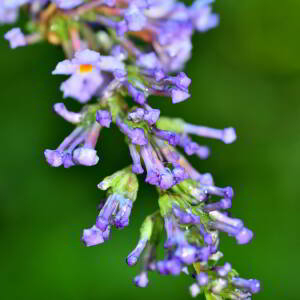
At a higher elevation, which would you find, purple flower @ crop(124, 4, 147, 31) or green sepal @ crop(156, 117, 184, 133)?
purple flower @ crop(124, 4, 147, 31)

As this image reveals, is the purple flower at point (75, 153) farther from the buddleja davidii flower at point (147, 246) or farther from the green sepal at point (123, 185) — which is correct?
the buddleja davidii flower at point (147, 246)

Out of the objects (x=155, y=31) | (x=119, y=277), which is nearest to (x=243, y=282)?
(x=155, y=31)

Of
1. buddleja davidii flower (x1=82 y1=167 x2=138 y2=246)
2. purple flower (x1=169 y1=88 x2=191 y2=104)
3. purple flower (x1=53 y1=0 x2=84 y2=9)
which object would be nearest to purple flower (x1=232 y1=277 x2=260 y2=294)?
buddleja davidii flower (x1=82 y1=167 x2=138 y2=246)

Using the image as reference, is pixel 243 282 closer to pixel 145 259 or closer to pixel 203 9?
pixel 145 259

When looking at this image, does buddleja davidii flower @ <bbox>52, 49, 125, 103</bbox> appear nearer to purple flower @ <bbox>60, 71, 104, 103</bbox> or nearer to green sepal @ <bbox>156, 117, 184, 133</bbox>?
purple flower @ <bbox>60, 71, 104, 103</bbox>

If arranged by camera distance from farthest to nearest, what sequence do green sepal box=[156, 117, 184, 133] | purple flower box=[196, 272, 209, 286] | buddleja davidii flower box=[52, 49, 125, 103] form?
green sepal box=[156, 117, 184, 133]
buddleja davidii flower box=[52, 49, 125, 103]
purple flower box=[196, 272, 209, 286]

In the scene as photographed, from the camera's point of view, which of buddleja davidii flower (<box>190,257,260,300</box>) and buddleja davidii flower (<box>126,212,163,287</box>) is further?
buddleja davidii flower (<box>126,212,163,287</box>)

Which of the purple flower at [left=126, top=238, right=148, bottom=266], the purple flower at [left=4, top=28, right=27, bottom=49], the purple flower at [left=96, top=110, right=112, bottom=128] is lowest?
the purple flower at [left=126, top=238, right=148, bottom=266]

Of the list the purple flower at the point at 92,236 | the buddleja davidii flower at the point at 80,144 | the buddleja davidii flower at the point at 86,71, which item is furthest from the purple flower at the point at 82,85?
the purple flower at the point at 92,236
